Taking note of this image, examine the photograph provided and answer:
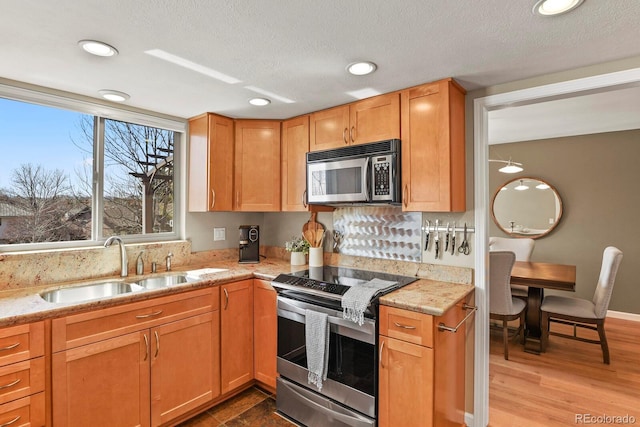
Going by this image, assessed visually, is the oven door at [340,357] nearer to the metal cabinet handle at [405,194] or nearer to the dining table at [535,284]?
the metal cabinet handle at [405,194]

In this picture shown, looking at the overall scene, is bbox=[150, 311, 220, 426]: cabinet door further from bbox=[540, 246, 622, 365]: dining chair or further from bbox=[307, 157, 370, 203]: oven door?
bbox=[540, 246, 622, 365]: dining chair

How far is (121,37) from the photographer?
1.51 metres

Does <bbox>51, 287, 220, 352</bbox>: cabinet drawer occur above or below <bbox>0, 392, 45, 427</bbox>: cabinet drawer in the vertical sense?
above

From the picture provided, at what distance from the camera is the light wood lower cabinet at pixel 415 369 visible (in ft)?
5.53

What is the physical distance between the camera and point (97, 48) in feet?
5.26

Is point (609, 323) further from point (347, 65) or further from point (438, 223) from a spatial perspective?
point (347, 65)

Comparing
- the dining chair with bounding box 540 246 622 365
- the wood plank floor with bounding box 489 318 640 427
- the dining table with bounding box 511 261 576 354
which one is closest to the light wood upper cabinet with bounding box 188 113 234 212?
the wood plank floor with bounding box 489 318 640 427

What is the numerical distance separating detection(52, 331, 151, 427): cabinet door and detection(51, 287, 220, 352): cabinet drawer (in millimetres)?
46

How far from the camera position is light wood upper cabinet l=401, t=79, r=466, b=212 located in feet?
6.55

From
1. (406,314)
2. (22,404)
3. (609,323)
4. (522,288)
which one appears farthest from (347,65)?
(609,323)

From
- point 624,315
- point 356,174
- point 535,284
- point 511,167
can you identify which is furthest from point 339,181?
point 624,315

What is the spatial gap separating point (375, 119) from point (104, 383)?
226cm

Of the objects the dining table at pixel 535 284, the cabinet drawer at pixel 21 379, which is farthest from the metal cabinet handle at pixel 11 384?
→ the dining table at pixel 535 284

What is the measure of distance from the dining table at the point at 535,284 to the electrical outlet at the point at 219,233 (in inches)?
114
